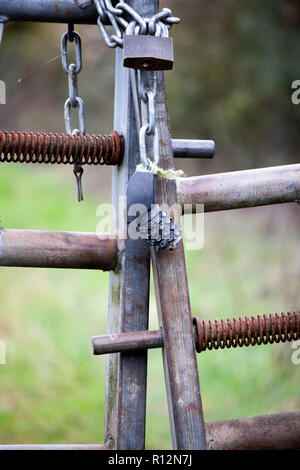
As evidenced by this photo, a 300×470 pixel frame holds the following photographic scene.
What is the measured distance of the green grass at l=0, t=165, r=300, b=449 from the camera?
2914 millimetres

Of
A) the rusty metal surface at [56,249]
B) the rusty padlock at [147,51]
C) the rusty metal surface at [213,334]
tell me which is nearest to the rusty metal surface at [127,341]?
the rusty metal surface at [213,334]

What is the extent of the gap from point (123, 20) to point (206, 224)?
4.23m

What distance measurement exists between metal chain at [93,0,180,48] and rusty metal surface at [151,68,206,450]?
3.8 inches

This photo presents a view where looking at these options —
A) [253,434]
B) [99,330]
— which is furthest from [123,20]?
[99,330]

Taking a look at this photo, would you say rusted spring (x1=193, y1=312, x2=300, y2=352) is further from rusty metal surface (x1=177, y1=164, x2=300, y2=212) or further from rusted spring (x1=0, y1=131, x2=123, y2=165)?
rusted spring (x1=0, y1=131, x2=123, y2=165)

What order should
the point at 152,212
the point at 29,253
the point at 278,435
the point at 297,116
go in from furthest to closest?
the point at 297,116 → the point at 278,435 → the point at 29,253 → the point at 152,212

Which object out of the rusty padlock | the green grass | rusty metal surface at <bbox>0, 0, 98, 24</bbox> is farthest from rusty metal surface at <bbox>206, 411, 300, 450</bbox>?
the green grass

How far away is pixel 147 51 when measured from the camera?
1.02m

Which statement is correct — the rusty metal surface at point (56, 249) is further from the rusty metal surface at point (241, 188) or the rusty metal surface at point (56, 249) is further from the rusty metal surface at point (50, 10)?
the rusty metal surface at point (50, 10)

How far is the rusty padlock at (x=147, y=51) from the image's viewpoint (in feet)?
3.35

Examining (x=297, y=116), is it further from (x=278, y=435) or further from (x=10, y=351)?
(x=278, y=435)

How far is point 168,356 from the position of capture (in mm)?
1109
